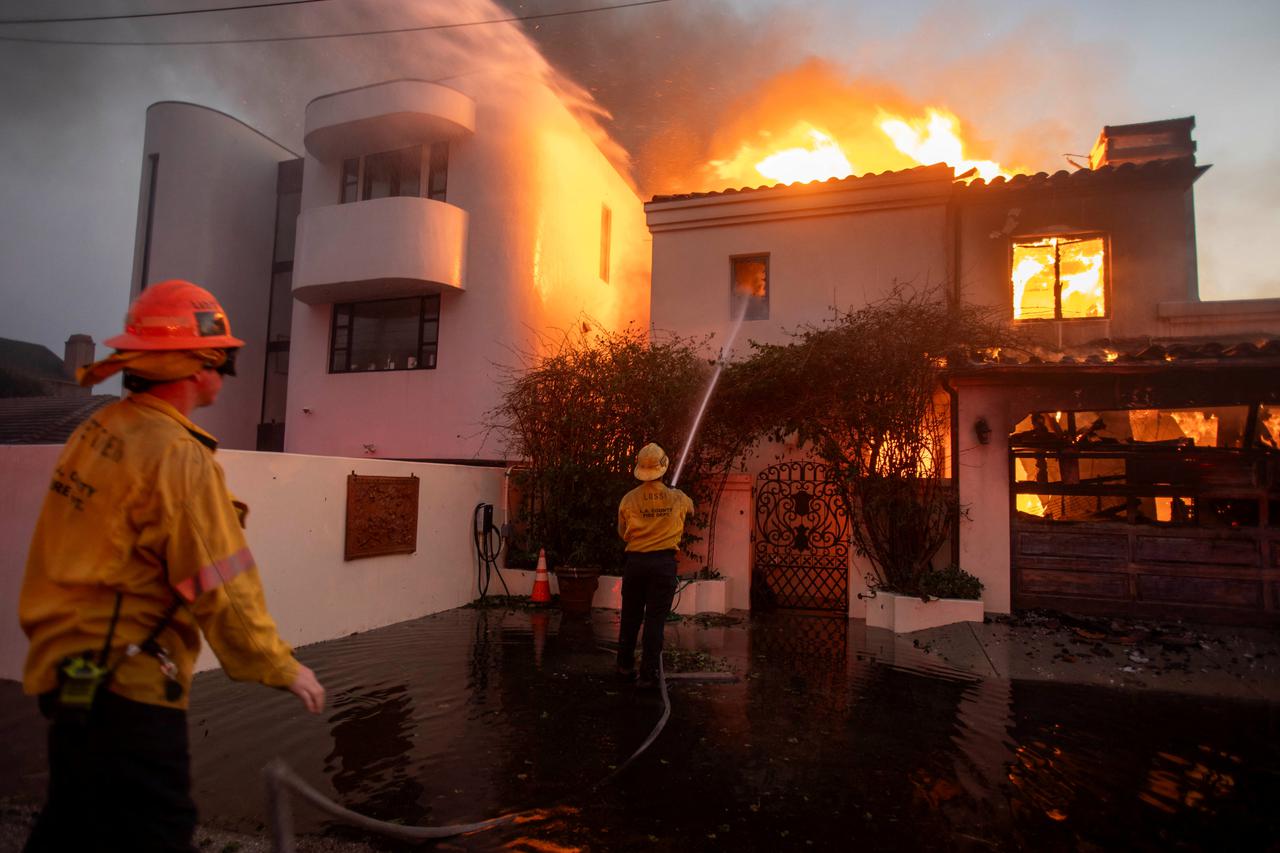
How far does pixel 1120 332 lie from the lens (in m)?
10.9

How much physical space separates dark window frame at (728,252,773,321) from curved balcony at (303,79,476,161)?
6.29m

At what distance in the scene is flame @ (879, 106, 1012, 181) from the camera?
566 inches

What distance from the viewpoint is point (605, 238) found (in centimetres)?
1755

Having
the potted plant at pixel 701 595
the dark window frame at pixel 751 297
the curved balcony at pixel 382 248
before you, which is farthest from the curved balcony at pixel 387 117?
the potted plant at pixel 701 595

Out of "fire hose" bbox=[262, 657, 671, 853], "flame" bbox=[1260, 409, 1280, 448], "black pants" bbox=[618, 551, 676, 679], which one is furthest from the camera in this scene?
"flame" bbox=[1260, 409, 1280, 448]

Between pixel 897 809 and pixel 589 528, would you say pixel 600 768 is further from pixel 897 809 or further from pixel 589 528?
pixel 589 528

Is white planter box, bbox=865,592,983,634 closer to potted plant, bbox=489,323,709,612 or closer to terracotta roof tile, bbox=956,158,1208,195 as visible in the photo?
potted plant, bbox=489,323,709,612

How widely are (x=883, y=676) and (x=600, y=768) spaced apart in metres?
3.63

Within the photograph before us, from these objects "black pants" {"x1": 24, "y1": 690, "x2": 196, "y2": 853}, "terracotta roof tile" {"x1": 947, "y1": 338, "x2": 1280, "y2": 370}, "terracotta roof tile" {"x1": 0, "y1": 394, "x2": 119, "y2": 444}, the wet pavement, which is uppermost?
"terracotta roof tile" {"x1": 947, "y1": 338, "x2": 1280, "y2": 370}

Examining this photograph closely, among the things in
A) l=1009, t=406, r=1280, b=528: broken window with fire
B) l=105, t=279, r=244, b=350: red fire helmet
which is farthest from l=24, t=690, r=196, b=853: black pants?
l=1009, t=406, r=1280, b=528: broken window with fire

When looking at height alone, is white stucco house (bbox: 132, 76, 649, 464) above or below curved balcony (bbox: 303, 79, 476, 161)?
below

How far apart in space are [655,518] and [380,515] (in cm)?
380

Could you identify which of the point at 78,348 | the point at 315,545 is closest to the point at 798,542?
the point at 315,545

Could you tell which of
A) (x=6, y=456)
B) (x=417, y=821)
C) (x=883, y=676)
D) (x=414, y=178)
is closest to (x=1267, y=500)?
(x=883, y=676)
